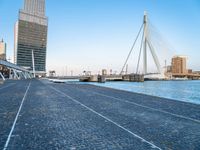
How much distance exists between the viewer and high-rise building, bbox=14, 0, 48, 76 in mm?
164625

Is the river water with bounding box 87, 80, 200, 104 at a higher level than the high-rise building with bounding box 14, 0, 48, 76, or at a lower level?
lower

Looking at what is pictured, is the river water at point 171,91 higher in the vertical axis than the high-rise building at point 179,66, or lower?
lower

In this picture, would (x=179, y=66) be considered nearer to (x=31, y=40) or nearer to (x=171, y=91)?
(x=31, y=40)

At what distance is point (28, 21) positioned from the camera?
17512cm

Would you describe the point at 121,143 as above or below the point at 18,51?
below

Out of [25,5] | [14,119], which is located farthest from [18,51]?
[14,119]

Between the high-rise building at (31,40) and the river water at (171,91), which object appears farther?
the high-rise building at (31,40)

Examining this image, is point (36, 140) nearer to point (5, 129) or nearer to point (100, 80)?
point (5, 129)

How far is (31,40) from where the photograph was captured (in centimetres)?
17250

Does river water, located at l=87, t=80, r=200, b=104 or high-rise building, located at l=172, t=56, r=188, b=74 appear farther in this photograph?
high-rise building, located at l=172, t=56, r=188, b=74

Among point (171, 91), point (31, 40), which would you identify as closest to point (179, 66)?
point (31, 40)

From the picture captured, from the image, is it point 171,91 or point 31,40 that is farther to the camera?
point 31,40

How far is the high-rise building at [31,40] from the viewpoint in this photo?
165 meters

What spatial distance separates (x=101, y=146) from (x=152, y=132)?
230cm
